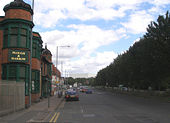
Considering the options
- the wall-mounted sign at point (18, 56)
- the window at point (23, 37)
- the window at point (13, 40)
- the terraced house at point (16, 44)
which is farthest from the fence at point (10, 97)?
the window at point (23, 37)

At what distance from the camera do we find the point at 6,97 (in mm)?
15555

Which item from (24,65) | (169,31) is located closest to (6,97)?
(24,65)

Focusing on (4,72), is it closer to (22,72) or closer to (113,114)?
(22,72)

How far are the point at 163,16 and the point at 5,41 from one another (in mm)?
24116

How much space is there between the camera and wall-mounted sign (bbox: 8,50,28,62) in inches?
802

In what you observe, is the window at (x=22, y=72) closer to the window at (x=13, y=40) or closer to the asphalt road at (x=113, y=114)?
the window at (x=13, y=40)

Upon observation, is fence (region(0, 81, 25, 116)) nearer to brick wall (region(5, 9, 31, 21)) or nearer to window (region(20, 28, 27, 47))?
window (region(20, 28, 27, 47))

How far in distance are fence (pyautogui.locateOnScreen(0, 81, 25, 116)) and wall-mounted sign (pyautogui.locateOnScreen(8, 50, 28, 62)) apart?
2.61 metres

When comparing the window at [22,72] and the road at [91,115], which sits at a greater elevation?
the window at [22,72]

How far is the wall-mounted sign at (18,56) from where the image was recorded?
20375 millimetres

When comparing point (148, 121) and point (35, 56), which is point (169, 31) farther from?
point (148, 121)

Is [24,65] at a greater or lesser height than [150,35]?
lesser

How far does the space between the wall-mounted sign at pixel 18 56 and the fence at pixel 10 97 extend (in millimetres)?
2610

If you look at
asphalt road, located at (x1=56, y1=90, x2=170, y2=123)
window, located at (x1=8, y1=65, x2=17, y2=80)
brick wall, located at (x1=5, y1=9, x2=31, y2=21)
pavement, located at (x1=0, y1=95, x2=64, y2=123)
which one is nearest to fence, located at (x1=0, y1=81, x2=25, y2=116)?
pavement, located at (x1=0, y1=95, x2=64, y2=123)
